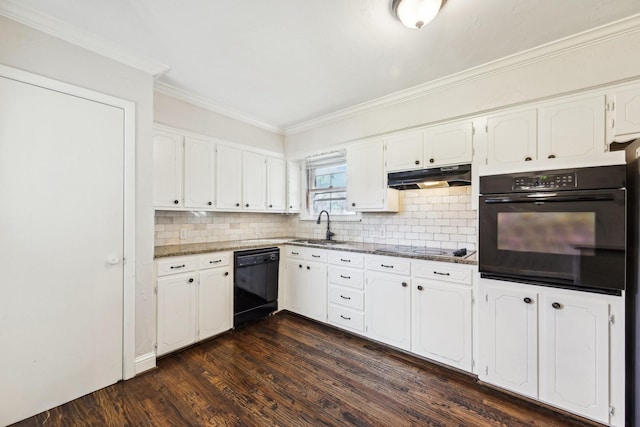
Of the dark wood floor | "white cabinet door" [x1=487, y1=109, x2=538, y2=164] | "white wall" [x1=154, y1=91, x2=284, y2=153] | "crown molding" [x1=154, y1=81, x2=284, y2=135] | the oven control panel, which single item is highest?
"crown molding" [x1=154, y1=81, x2=284, y2=135]

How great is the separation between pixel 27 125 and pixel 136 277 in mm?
1265

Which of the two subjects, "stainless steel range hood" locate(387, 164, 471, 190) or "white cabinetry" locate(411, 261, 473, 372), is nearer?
"white cabinetry" locate(411, 261, 473, 372)

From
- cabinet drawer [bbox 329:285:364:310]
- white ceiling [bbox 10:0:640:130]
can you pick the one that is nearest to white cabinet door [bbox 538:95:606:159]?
white ceiling [bbox 10:0:640:130]

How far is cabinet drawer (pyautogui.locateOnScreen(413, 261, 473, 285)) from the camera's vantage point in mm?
2178

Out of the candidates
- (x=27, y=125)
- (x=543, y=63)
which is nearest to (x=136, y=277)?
(x=27, y=125)

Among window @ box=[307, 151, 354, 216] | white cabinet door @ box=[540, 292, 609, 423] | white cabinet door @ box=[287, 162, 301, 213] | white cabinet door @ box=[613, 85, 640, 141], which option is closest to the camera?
white cabinet door @ box=[540, 292, 609, 423]

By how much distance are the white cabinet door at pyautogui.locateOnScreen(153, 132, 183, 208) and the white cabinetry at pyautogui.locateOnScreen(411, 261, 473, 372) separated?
8.15 ft

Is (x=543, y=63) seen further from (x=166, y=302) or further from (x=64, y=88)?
(x=166, y=302)

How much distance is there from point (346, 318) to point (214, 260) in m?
1.56

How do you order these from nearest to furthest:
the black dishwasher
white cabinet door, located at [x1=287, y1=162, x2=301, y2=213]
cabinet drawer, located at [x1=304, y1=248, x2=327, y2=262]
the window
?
the black dishwasher, cabinet drawer, located at [x1=304, y1=248, x2=327, y2=262], the window, white cabinet door, located at [x1=287, y1=162, x2=301, y2=213]

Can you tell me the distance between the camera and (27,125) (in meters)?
1.74

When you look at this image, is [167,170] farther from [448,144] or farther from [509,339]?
[509,339]

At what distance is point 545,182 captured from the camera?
1.82 meters

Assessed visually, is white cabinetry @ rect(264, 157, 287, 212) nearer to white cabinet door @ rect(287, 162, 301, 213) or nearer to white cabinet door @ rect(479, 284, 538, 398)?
white cabinet door @ rect(287, 162, 301, 213)
